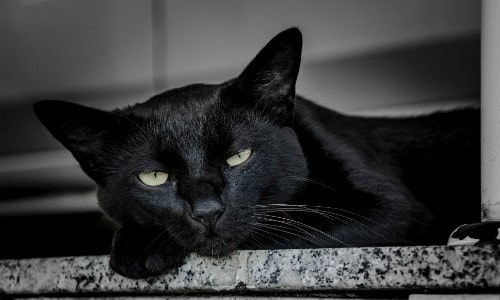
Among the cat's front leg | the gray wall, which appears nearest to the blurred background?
the gray wall

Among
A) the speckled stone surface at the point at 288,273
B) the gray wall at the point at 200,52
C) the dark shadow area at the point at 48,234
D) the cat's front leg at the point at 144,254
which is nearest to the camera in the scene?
the speckled stone surface at the point at 288,273

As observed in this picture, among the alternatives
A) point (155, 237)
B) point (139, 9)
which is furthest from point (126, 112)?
point (139, 9)

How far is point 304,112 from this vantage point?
133 cm

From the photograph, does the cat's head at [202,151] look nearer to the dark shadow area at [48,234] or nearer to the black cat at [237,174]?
the black cat at [237,174]

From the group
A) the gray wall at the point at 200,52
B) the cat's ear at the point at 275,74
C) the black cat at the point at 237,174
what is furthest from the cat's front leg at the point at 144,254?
the gray wall at the point at 200,52

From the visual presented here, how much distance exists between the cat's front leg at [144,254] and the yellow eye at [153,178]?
0.08 m

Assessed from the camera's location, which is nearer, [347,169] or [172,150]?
[172,150]

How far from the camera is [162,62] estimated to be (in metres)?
1.88

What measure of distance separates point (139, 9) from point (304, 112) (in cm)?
73

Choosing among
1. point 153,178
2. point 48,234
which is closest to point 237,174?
point 153,178

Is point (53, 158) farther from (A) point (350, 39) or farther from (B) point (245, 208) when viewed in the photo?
(B) point (245, 208)

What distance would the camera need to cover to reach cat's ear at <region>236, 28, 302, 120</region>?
110 centimetres

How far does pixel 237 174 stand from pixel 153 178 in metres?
0.15

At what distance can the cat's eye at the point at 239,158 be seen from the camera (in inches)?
43.6
